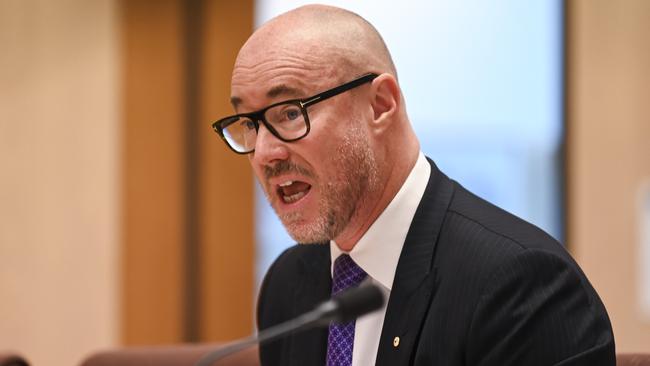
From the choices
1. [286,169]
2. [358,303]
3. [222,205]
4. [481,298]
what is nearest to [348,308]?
[358,303]

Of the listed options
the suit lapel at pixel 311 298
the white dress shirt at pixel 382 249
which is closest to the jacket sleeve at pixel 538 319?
the white dress shirt at pixel 382 249

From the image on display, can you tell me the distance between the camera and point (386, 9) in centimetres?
407

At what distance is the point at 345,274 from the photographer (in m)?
1.83

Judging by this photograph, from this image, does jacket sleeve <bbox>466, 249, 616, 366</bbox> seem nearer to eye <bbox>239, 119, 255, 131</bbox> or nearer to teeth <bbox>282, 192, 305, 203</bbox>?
teeth <bbox>282, 192, 305, 203</bbox>

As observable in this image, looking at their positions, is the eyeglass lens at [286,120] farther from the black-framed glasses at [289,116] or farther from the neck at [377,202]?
the neck at [377,202]

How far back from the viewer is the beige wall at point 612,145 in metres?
4.01

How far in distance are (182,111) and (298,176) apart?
8.01ft

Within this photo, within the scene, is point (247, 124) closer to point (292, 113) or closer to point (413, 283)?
point (292, 113)

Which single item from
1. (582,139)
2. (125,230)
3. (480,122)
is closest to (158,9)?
(125,230)

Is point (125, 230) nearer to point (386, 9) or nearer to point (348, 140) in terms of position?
point (386, 9)

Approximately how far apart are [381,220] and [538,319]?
16.0 inches

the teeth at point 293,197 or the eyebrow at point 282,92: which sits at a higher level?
the eyebrow at point 282,92

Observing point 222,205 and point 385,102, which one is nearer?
point 385,102

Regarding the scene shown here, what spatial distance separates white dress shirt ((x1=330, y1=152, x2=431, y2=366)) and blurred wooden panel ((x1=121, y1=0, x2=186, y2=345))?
2340mm
